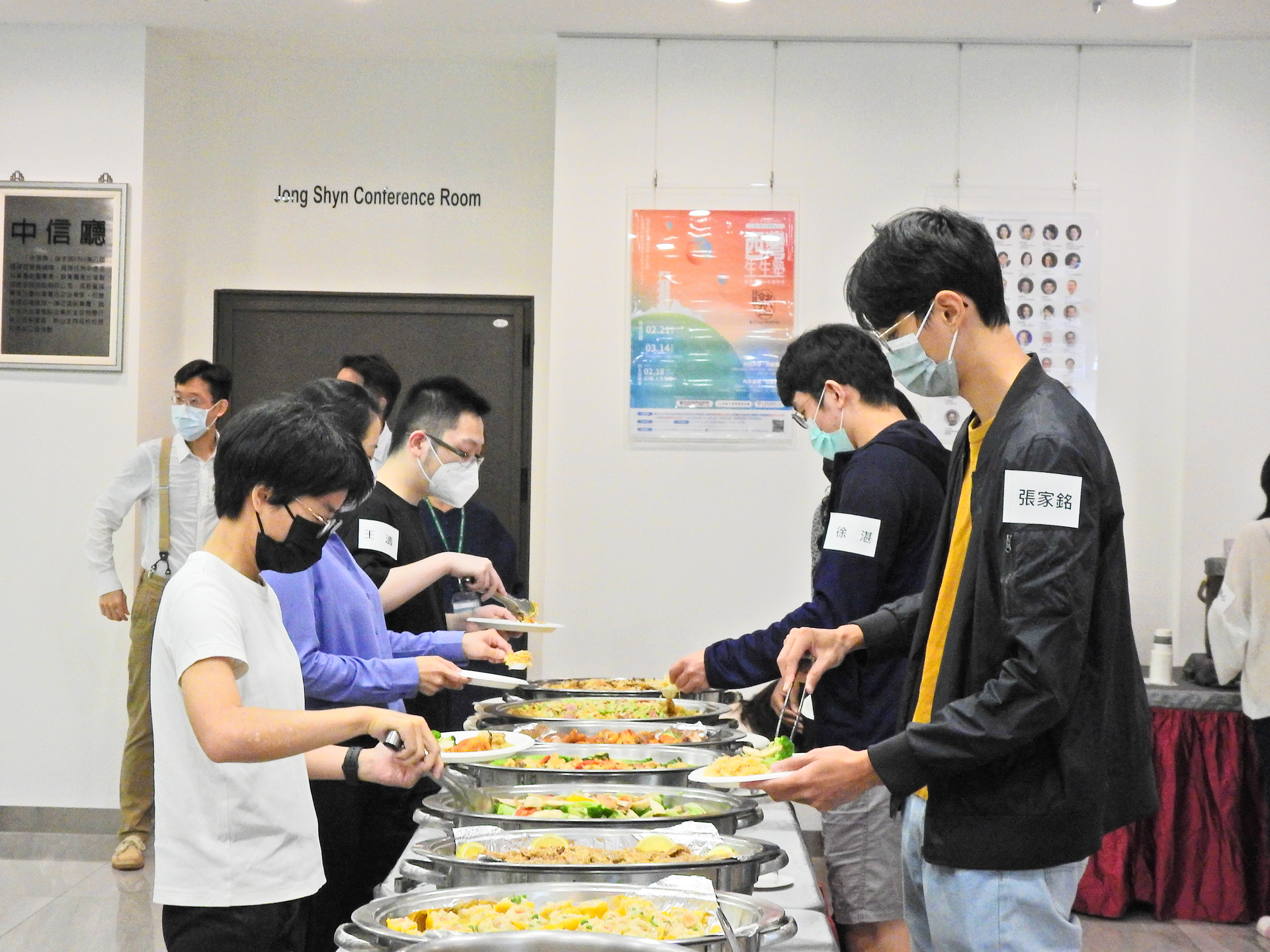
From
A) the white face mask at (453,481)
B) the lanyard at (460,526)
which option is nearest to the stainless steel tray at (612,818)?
the white face mask at (453,481)

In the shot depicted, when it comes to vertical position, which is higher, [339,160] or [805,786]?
[339,160]

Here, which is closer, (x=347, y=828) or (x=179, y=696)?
(x=179, y=696)

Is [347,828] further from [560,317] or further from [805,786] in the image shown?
[560,317]

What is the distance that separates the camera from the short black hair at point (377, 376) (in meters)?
4.79

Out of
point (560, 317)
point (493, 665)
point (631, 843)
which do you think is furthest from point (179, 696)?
point (560, 317)

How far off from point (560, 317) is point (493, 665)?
5.54ft

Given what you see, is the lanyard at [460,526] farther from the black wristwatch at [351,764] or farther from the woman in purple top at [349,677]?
the black wristwatch at [351,764]

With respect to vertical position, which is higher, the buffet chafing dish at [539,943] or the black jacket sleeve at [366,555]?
the black jacket sleeve at [366,555]

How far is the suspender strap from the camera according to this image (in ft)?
16.0

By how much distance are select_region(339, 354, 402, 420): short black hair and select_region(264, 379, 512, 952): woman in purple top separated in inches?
85.4

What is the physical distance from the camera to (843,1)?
4582 mm

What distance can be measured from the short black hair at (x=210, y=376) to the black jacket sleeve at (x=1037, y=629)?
389 centimetres

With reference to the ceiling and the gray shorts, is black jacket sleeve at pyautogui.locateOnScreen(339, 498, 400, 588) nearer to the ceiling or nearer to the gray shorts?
the gray shorts

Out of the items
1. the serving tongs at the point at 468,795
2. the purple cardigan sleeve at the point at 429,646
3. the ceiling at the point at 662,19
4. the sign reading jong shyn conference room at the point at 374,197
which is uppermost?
the ceiling at the point at 662,19
